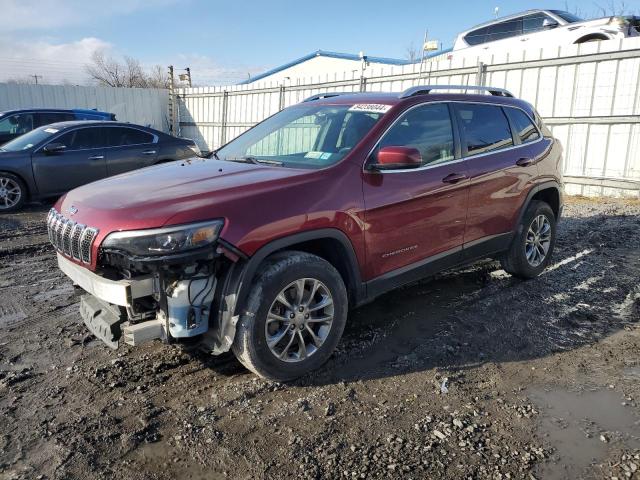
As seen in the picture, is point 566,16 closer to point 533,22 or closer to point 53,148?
point 533,22

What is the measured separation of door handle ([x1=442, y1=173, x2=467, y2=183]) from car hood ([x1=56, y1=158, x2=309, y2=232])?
1.33m

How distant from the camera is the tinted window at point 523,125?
4949mm

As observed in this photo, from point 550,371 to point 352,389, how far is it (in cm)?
146

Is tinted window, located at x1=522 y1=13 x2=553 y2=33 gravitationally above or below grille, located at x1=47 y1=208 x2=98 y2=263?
above

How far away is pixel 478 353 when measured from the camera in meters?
3.71

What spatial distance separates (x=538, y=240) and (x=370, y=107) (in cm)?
256

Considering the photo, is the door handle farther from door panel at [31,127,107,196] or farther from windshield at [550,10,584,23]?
windshield at [550,10,584,23]

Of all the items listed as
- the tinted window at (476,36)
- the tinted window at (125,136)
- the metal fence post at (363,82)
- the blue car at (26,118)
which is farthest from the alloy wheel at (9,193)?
the tinted window at (476,36)

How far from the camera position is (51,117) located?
11758 mm

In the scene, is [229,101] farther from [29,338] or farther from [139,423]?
[139,423]

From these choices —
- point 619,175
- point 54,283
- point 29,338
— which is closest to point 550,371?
point 29,338

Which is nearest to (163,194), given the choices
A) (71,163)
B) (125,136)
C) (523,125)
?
(523,125)

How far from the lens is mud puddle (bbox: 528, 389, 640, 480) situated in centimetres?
258

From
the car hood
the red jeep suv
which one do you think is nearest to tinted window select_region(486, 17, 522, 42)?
the red jeep suv
